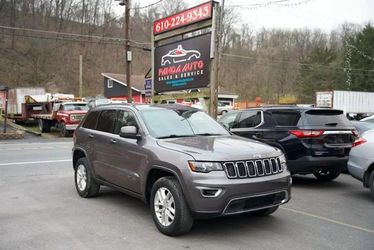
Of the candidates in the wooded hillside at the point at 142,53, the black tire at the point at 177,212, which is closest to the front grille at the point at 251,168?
the black tire at the point at 177,212

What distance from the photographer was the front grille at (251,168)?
5004mm

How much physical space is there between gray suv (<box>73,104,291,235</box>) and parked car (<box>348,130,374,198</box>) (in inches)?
92.8

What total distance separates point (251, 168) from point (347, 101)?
96.3 ft

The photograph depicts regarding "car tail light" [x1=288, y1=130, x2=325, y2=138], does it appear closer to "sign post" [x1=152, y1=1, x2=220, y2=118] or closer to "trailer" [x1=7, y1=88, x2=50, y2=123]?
"sign post" [x1=152, y1=1, x2=220, y2=118]

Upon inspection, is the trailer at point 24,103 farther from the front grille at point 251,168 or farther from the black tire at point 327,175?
the front grille at point 251,168

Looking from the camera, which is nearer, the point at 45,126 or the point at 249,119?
the point at 249,119

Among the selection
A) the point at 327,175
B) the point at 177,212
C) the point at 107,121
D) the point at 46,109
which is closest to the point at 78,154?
the point at 107,121

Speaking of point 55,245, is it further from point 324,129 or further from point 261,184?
point 324,129

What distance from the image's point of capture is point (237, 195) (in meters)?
4.93

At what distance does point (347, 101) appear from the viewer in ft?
105

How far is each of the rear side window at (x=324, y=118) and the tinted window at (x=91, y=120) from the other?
13.5 feet

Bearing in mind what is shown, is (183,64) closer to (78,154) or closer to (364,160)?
(78,154)

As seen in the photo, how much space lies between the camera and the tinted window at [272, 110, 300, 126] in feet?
28.1

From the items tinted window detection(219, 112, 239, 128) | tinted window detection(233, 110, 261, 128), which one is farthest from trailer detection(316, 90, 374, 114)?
tinted window detection(233, 110, 261, 128)
